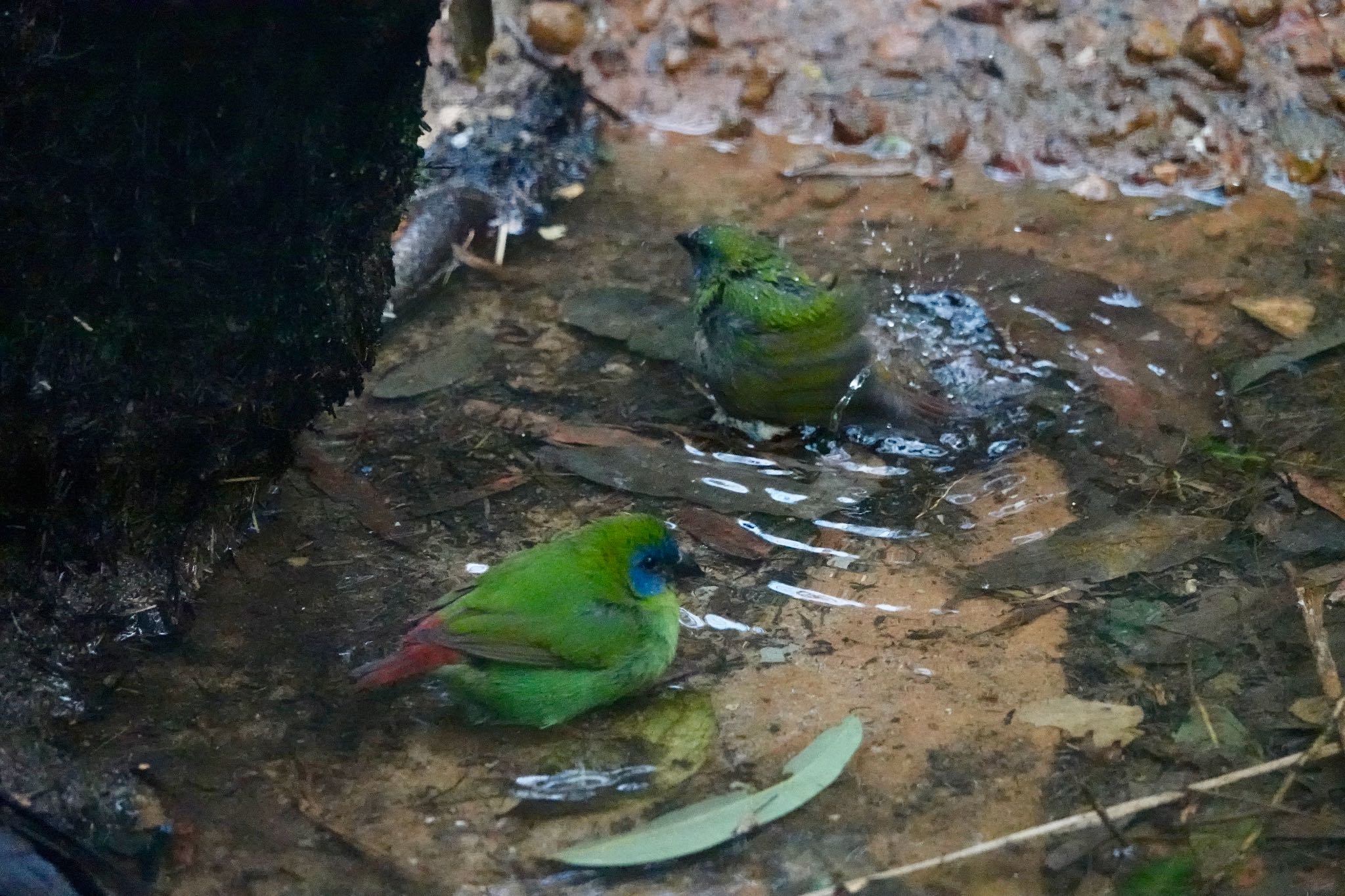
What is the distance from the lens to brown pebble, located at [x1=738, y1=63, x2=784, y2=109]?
6680 mm

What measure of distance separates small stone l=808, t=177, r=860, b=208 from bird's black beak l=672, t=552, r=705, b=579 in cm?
297

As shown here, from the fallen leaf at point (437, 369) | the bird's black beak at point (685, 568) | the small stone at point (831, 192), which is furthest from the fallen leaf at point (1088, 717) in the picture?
the small stone at point (831, 192)

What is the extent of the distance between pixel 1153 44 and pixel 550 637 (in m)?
4.68

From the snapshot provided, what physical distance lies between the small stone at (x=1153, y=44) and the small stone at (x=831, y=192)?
1.52 meters

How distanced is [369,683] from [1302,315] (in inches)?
147

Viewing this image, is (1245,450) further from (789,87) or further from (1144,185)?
(789,87)

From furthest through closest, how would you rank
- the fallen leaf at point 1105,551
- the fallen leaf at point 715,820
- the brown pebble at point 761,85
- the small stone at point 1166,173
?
the brown pebble at point 761,85 < the small stone at point 1166,173 < the fallen leaf at point 1105,551 < the fallen leaf at point 715,820

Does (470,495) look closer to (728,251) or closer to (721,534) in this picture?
(721,534)

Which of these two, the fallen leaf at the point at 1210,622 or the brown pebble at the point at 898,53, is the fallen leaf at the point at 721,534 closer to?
the fallen leaf at the point at 1210,622

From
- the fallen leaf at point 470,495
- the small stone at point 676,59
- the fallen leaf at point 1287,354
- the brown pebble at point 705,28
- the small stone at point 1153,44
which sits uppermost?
the small stone at point 1153,44

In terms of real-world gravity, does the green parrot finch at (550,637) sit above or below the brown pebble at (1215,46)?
below

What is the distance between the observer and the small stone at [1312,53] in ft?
20.3

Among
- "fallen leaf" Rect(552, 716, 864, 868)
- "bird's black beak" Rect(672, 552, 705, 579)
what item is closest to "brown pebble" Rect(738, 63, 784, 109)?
"bird's black beak" Rect(672, 552, 705, 579)

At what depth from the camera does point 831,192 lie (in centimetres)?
616
